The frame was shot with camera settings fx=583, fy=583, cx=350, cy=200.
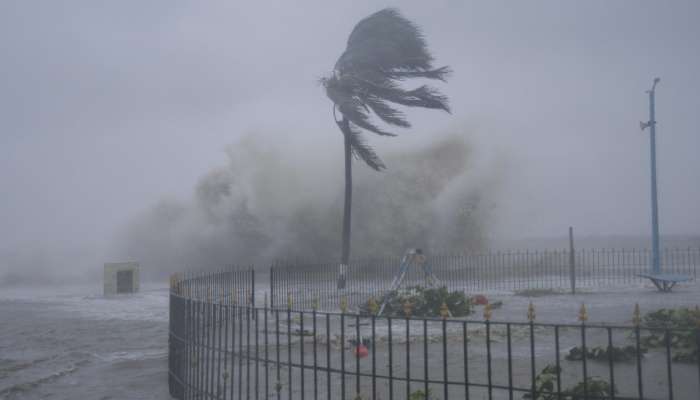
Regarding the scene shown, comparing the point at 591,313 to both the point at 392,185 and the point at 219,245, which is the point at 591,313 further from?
the point at 219,245

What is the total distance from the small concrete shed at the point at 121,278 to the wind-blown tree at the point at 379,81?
31.5 feet

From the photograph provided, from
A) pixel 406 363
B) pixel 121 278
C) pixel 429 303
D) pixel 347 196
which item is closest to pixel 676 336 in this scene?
pixel 406 363

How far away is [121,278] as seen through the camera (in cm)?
2497

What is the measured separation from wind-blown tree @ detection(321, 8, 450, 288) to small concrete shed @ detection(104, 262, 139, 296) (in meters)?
9.59

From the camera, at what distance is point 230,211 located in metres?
38.3

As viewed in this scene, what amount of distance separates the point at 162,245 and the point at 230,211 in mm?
8429

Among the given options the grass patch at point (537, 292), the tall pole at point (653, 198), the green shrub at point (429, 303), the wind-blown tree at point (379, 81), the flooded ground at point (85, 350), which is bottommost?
the flooded ground at point (85, 350)

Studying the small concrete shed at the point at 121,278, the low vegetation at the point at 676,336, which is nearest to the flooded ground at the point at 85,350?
the small concrete shed at the point at 121,278

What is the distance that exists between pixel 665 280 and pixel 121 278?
20.6m

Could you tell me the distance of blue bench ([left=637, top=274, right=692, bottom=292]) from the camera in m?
17.0

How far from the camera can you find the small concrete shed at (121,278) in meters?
24.7

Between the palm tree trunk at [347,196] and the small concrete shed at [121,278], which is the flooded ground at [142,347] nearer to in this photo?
the small concrete shed at [121,278]

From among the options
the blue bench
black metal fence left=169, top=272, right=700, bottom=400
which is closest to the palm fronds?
the blue bench

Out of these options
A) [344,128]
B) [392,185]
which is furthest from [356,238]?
[344,128]
